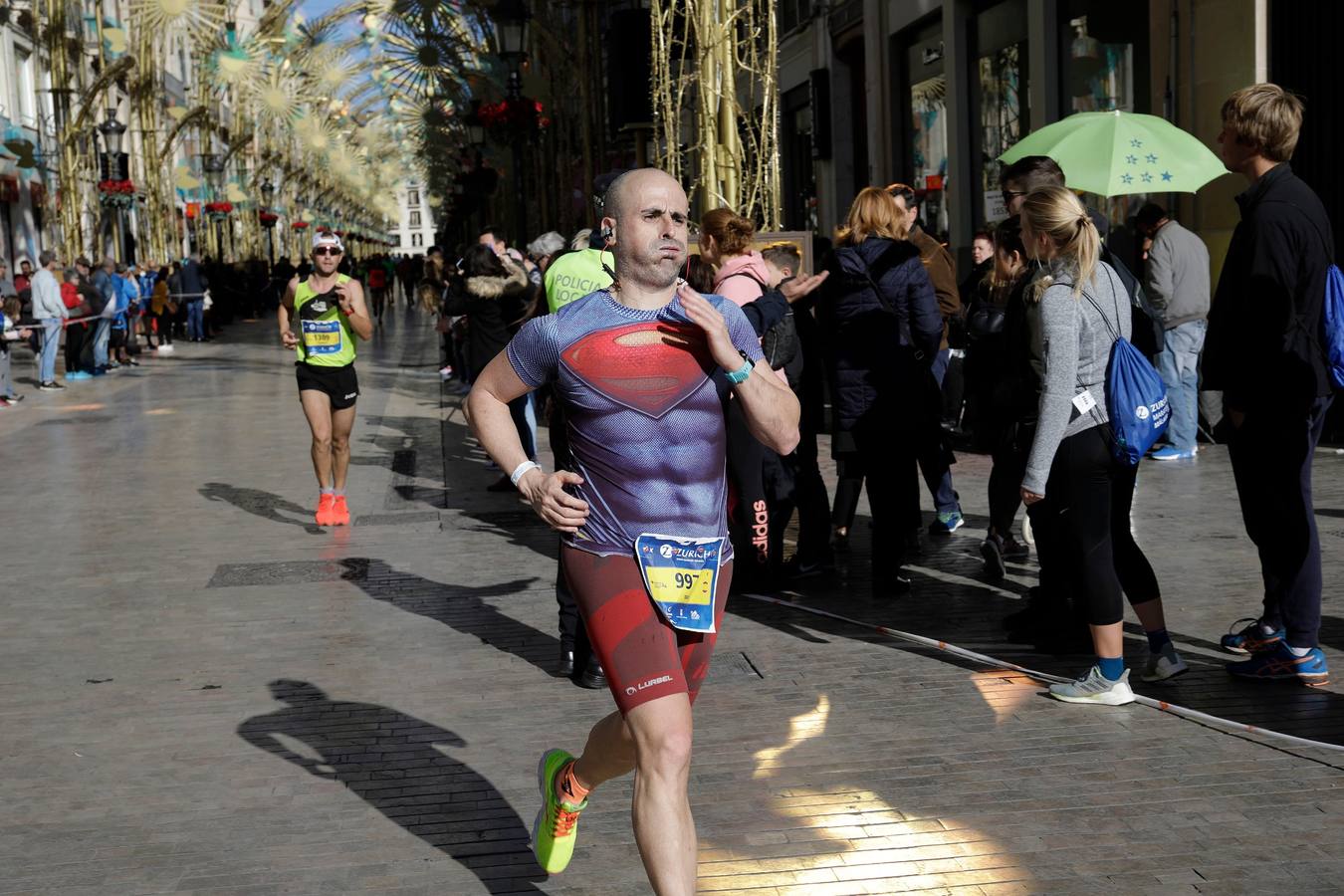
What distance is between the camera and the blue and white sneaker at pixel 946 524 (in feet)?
31.6

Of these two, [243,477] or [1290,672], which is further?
[243,477]

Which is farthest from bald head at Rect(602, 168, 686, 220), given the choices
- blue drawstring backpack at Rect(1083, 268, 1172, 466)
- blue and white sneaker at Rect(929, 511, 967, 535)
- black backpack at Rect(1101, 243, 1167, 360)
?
blue and white sneaker at Rect(929, 511, 967, 535)

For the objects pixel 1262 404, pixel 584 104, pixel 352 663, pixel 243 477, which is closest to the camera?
pixel 1262 404

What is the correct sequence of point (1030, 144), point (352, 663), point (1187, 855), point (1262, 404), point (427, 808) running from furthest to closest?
point (1030, 144) < point (352, 663) < point (1262, 404) < point (427, 808) < point (1187, 855)

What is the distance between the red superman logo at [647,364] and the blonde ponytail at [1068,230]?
2386 mm

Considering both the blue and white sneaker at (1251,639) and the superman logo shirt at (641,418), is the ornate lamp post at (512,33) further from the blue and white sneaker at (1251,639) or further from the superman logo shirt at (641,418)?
the superman logo shirt at (641,418)

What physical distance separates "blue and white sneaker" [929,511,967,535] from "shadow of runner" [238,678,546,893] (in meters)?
4.33

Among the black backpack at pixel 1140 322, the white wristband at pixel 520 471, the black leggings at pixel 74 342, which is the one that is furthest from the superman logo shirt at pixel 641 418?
the black leggings at pixel 74 342

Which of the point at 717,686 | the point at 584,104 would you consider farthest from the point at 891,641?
the point at 584,104

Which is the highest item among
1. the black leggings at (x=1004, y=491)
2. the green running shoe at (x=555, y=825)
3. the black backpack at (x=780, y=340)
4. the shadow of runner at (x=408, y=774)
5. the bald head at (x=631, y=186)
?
the bald head at (x=631, y=186)

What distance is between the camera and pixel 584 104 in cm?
2244

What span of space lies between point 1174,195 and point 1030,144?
5661 millimetres

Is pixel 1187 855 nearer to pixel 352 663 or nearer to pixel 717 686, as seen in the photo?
pixel 717 686

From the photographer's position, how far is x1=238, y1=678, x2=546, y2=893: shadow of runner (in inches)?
181
